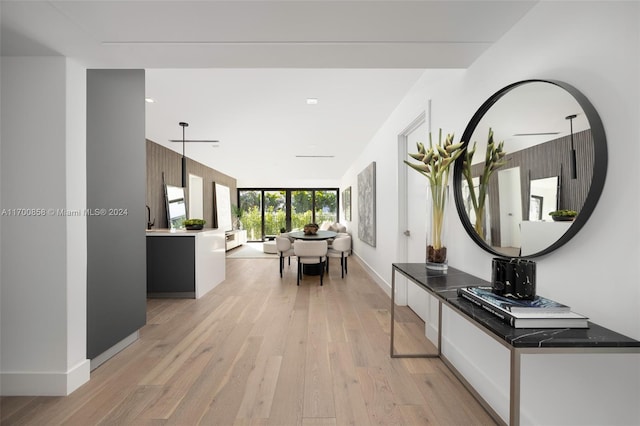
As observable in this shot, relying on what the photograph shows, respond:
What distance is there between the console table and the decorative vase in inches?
6.2

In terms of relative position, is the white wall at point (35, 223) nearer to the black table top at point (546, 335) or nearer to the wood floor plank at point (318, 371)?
the wood floor plank at point (318, 371)

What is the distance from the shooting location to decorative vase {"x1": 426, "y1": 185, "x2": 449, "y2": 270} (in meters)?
2.02

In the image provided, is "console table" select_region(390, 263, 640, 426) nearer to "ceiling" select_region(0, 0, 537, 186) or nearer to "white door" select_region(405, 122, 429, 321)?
"white door" select_region(405, 122, 429, 321)

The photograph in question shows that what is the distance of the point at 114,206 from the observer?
224cm

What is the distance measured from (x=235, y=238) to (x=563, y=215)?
8.92 metres

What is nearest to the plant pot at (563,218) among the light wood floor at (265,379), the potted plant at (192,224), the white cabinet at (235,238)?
the light wood floor at (265,379)

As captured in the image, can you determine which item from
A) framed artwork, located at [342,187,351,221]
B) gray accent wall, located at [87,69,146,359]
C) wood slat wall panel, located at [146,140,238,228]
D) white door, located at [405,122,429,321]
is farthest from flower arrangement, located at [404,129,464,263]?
framed artwork, located at [342,187,351,221]

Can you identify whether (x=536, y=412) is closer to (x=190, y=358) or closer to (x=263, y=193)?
(x=190, y=358)

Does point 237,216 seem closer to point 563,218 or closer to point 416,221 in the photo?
point 416,221

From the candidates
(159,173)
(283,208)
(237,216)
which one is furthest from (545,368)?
(283,208)

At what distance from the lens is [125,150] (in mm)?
2371

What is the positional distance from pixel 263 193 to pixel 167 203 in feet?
18.5

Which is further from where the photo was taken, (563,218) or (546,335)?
(563,218)

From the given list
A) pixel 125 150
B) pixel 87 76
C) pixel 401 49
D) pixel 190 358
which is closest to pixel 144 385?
pixel 190 358
